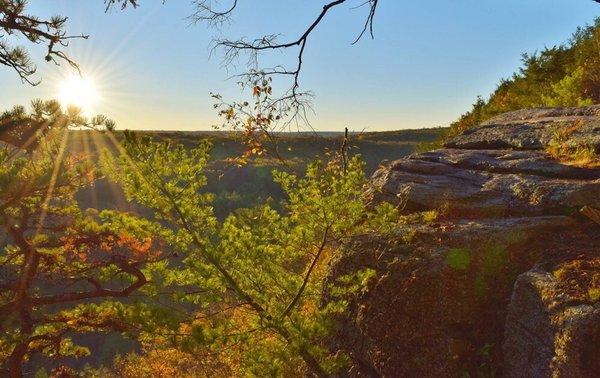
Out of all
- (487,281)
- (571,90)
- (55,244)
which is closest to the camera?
(487,281)

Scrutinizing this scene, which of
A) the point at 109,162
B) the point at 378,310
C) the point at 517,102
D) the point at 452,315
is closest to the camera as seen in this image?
the point at 109,162

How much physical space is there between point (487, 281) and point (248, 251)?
110 inches

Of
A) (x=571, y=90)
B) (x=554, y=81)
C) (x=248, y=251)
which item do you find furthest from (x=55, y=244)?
(x=554, y=81)

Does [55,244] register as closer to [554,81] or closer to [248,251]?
[248,251]

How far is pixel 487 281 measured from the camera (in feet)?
19.6

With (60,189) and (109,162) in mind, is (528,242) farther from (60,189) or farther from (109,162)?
(60,189)

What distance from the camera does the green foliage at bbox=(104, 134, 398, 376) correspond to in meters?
5.54

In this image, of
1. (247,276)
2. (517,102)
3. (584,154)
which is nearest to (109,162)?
(247,276)

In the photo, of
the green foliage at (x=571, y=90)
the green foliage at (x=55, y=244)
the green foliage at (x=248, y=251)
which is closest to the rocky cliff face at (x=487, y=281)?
the green foliage at (x=248, y=251)

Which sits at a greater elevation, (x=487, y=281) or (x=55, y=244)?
(x=55, y=244)

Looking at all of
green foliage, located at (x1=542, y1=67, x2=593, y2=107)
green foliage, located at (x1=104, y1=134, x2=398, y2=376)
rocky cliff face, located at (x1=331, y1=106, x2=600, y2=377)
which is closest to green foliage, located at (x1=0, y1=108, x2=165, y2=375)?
green foliage, located at (x1=104, y1=134, x2=398, y2=376)

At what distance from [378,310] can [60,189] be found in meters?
4.54

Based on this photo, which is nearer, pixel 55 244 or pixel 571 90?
pixel 55 244

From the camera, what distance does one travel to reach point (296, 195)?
22.2ft
